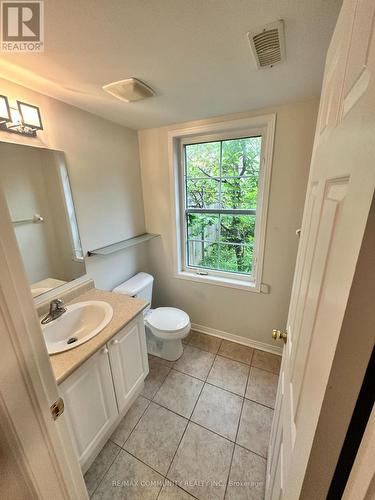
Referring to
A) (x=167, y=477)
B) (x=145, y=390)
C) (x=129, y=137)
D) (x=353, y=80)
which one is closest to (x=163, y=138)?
(x=129, y=137)

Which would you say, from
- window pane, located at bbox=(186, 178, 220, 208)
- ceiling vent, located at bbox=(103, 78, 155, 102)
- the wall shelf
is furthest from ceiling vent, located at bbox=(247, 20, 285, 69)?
the wall shelf

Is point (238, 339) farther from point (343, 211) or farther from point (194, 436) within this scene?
point (343, 211)

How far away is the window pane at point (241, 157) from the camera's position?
173 cm

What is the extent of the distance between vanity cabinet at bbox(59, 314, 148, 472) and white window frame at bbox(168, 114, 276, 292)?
944 millimetres

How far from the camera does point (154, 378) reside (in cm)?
176

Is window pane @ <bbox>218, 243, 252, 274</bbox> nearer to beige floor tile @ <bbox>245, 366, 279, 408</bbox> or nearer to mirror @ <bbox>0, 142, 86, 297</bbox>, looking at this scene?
beige floor tile @ <bbox>245, 366, 279, 408</bbox>

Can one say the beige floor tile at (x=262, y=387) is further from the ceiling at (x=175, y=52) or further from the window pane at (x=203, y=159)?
the ceiling at (x=175, y=52)

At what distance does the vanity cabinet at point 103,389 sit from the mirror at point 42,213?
0.63 meters

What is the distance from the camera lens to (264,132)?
1.62m

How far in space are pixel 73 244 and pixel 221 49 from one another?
1.47 meters

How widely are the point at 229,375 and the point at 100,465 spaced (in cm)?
109

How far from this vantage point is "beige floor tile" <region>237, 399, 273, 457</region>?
1285 millimetres

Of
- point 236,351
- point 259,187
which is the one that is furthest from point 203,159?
point 236,351

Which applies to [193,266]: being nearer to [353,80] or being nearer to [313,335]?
[313,335]
